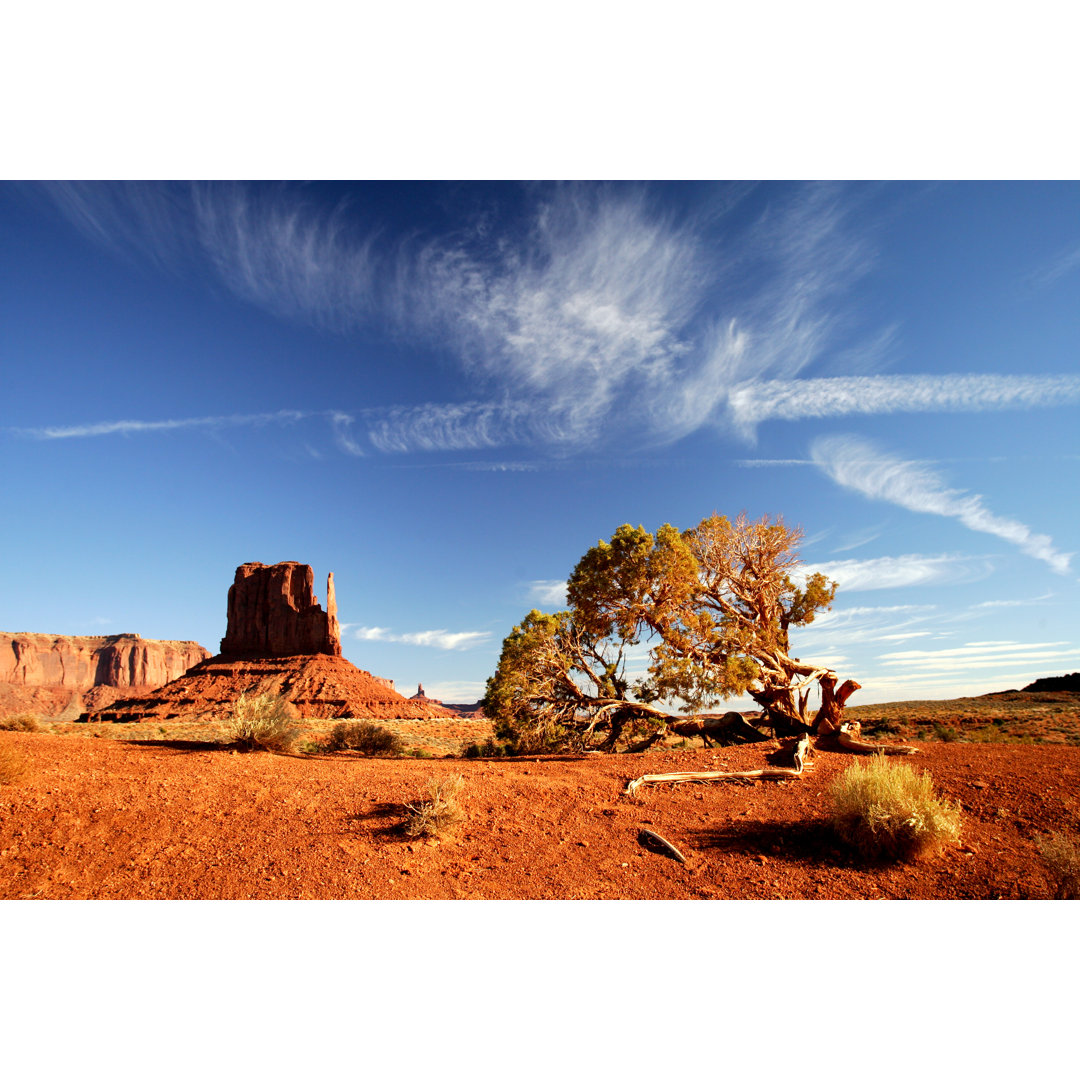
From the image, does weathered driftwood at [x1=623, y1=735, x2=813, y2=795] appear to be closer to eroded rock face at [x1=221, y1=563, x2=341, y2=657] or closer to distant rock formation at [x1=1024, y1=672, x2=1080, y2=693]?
distant rock formation at [x1=1024, y1=672, x2=1080, y2=693]

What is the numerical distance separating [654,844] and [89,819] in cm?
723

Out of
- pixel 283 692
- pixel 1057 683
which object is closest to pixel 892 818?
pixel 1057 683

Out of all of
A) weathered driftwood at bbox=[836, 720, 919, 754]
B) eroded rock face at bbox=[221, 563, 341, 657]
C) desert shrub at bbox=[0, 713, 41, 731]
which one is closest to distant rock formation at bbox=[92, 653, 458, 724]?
eroded rock face at bbox=[221, 563, 341, 657]

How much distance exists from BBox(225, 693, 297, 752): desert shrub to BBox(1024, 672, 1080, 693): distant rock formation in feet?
160

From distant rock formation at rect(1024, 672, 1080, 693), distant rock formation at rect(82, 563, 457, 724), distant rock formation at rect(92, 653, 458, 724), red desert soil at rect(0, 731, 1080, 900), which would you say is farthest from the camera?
distant rock formation at rect(82, 563, 457, 724)

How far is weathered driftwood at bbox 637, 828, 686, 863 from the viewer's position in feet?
21.9

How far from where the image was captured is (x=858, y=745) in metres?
12.0

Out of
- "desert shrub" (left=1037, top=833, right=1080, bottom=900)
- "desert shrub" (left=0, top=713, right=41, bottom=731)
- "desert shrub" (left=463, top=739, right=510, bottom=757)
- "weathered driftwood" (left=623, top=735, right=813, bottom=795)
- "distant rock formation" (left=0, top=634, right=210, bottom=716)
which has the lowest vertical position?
"desert shrub" (left=1037, top=833, right=1080, bottom=900)

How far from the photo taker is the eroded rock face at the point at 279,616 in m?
83.2

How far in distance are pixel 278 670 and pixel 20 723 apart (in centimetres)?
6107

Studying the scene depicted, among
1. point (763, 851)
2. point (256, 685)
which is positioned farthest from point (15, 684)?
point (763, 851)

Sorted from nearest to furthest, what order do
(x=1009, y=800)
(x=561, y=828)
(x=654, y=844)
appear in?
(x=654, y=844)
(x=561, y=828)
(x=1009, y=800)

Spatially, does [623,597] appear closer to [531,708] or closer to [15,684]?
[531,708]

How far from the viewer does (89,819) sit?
7031 mm
